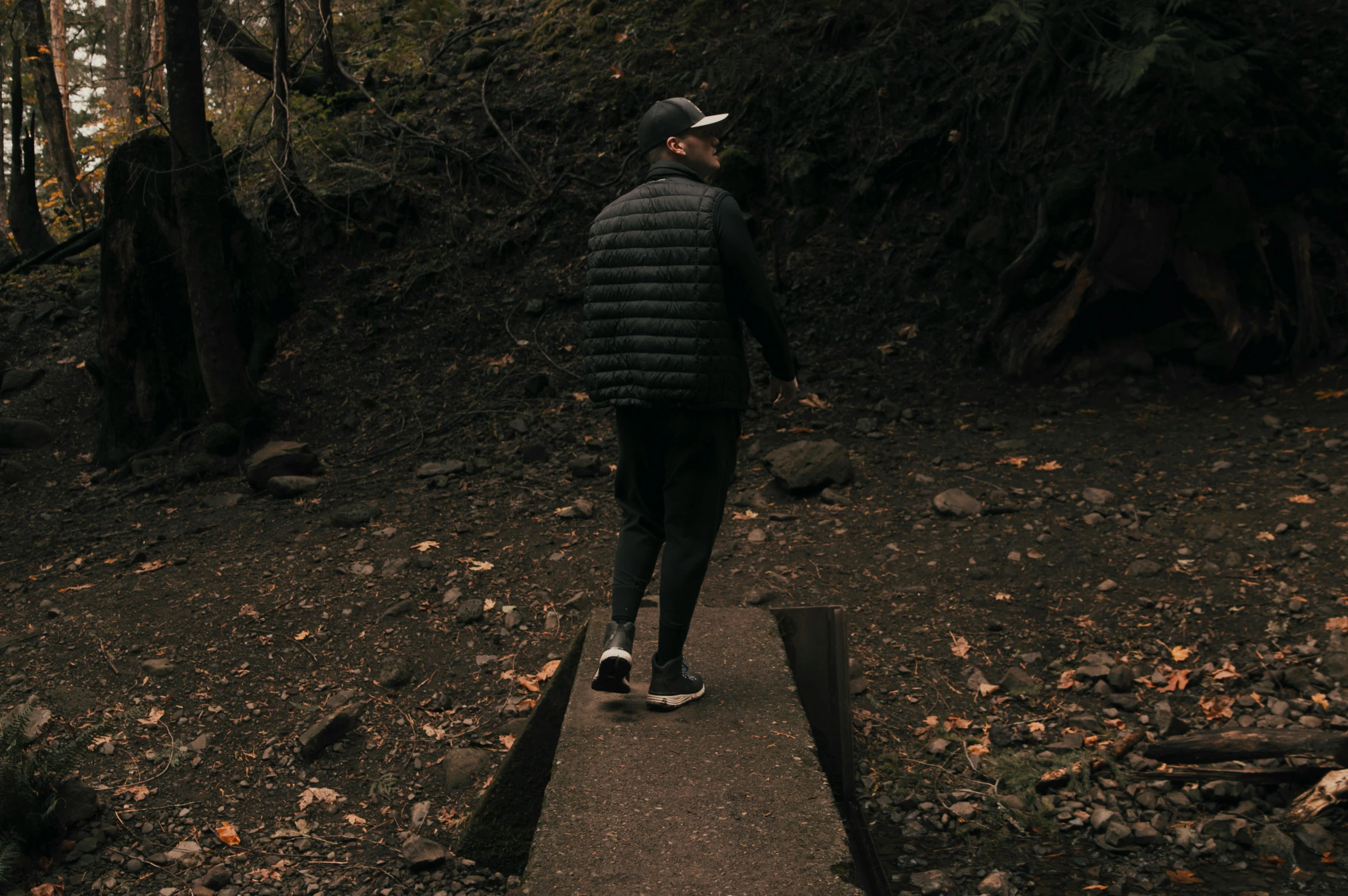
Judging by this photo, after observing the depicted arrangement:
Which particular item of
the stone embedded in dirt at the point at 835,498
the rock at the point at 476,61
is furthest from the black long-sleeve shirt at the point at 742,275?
the rock at the point at 476,61

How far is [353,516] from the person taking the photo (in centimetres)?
689

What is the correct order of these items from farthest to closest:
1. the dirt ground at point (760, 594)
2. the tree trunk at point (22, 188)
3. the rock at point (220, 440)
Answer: the tree trunk at point (22, 188), the rock at point (220, 440), the dirt ground at point (760, 594)

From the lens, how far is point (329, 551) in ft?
21.1

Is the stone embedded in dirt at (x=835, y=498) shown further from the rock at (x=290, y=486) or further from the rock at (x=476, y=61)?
the rock at (x=476, y=61)

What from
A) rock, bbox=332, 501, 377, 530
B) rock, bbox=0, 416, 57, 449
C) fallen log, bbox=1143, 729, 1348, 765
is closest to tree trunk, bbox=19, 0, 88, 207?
rock, bbox=0, 416, 57, 449

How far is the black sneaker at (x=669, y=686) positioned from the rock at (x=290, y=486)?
5052 millimetres

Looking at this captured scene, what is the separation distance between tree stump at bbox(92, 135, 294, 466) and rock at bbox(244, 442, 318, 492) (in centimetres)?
171

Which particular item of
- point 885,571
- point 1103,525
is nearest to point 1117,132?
point 1103,525

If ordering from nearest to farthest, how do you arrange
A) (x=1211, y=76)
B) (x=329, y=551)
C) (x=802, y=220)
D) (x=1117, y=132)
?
(x=329, y=551), (x=1211, y=76), (x=1117, y=132), (x=802, y=220)

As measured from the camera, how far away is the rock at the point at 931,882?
11.2 ft

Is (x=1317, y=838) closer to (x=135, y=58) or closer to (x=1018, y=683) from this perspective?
(x=1018, y=683)

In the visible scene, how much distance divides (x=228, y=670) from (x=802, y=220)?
715 cm

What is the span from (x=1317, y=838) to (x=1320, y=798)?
0.17 meters

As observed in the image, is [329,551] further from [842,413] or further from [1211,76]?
[1211,76]
